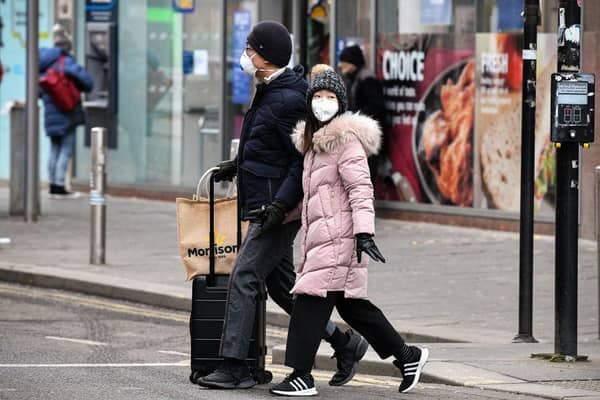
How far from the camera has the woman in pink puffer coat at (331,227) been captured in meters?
7.62

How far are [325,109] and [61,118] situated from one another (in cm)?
1226

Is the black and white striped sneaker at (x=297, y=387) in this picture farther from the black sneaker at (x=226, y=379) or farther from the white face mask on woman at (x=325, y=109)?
the white face mask on woman at (x=325, y=109)

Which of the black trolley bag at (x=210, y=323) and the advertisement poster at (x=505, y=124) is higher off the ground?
the advertisement poster at (x=505, y=124)

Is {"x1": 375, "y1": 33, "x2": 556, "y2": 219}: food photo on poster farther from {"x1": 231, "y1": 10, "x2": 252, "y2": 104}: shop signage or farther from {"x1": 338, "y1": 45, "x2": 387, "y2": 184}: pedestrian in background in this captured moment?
{"x1": 231, "y1": 10, "x2": 252, "y2": 104}: shop signage

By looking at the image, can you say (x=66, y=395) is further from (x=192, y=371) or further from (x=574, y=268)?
(x=574, y=268)

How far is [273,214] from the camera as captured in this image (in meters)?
7.78

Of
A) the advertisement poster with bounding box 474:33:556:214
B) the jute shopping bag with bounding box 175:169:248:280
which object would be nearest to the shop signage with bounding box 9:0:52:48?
the advertisement poster with bounding box 474:33:556:214

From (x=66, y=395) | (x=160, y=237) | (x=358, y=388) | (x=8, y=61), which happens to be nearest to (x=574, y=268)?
(x=358, y=388)

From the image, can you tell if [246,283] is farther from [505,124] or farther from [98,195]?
[505,124]

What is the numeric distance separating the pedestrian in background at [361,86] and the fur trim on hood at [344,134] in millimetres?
8686

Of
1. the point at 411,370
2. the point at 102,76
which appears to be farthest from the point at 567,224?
the point at 102,76

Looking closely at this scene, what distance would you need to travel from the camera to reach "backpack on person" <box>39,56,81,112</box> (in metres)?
19.1

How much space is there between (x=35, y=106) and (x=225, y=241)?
919 centimetres

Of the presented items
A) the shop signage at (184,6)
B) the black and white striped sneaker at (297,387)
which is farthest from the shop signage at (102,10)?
the black and white striped sneaker at (297,387)
